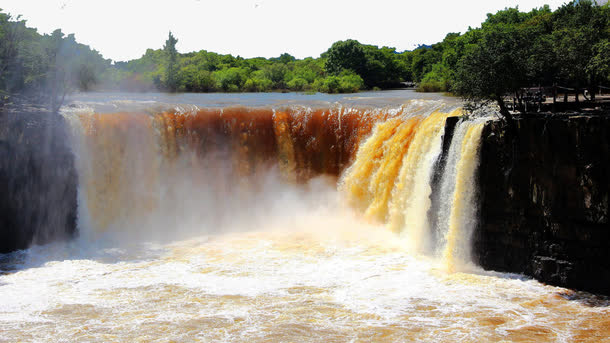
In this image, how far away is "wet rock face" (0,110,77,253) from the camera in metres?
17.6

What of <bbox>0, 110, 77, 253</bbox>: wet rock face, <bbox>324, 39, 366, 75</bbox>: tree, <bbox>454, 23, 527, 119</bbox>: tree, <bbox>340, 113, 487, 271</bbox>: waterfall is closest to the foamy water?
<bbox>340, 113, 487, 271</bbox>: waterfall

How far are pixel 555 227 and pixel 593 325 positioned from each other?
2659mm

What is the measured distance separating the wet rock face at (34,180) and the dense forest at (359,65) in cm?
226

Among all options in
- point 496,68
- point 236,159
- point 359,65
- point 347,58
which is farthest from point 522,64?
point 347,58

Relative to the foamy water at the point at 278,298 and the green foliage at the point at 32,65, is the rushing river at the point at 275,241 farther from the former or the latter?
the green foliage at the point at 32,65

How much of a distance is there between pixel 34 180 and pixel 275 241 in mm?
7652

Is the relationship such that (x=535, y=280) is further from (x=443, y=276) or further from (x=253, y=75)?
(x=253, y=75)

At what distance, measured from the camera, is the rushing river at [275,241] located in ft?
38.6

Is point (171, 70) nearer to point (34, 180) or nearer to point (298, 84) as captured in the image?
point (298, 84)

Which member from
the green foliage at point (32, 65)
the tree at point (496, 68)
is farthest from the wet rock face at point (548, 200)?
the green foliage at point (32, 65)

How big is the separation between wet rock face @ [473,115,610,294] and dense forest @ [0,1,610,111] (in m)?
1.50

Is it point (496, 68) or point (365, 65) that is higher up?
point (365, 65)

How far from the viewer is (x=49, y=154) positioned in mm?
18688

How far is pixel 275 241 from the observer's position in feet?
59.3
